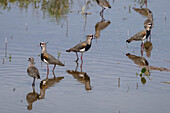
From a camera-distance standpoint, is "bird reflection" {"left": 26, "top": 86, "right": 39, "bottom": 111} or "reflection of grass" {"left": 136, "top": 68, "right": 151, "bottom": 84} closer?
"bird reflection" {"left": 26, "top": 86, "right": 39, "bottom": 111}

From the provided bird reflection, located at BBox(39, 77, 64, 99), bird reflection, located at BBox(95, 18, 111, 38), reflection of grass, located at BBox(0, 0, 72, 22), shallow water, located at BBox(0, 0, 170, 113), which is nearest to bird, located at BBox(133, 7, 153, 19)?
shallow water, located at BBox(0, 0, 170, 113)

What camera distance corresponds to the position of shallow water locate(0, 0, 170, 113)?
33.4 ft

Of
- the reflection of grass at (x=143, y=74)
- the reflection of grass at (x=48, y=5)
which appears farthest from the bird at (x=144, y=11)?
the reflection of grass at (x=143, y=74)

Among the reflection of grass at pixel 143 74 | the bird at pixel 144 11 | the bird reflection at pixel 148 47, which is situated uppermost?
the bird at pixel 144 11

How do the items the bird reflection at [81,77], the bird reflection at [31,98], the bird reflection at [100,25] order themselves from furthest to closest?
the bird reflection at [100,25]
the bird reflection at [81,77]
the bird reflection at [31,98]

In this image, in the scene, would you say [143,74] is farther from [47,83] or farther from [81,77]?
[47,83]

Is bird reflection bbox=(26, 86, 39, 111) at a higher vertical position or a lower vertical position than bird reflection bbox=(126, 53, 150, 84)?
lower

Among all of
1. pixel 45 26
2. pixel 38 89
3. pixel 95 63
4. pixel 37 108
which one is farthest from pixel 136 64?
pixel 45 26

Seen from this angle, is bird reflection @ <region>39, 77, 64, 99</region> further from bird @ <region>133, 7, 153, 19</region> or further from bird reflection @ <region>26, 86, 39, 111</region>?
bird @ <region>133, 7, 153, 19</region>

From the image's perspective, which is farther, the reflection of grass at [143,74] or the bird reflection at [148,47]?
the bird reflection at [148,47]

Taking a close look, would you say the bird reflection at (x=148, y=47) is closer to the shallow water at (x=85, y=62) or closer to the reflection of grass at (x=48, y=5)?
the shallow water at (x=85, y=62)

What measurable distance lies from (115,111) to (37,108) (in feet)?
5.45

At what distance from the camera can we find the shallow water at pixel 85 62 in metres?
10.2

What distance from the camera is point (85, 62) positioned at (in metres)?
14.0
